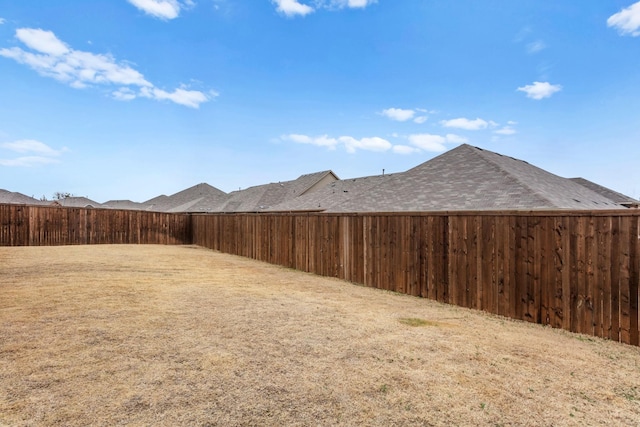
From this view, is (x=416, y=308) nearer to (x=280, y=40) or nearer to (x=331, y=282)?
(x=331, y=282)

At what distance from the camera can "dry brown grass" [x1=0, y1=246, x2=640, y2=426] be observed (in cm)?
278

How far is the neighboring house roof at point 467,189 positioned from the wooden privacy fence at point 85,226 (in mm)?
14849

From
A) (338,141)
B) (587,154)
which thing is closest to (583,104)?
(587,154)

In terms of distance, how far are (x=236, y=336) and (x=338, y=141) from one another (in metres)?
41.4

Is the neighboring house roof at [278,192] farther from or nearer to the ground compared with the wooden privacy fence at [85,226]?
farther from the ground

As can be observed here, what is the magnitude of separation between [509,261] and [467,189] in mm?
6116

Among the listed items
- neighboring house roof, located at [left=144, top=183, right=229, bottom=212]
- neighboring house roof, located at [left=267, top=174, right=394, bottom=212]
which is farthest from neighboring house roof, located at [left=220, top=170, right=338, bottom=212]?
neighboring house roof, located at [left=144, top=183, right=229, bottom=212]

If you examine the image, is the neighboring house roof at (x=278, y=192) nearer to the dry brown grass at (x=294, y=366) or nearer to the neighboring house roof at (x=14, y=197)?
the dry brown grass at (x=294, y=366)

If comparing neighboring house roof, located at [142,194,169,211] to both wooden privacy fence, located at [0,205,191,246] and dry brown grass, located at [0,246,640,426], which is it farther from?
dry brown grass, located at [0,246,640,426]

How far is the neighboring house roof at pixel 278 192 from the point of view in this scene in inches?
1329

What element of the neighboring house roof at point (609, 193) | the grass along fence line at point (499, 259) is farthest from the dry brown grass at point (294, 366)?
the neighboring house roof at point (609, 193)

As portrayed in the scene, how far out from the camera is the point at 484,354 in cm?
411

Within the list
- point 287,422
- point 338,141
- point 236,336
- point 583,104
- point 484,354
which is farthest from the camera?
point 338,141

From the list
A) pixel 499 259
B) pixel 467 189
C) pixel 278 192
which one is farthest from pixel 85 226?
pixel 499 259
